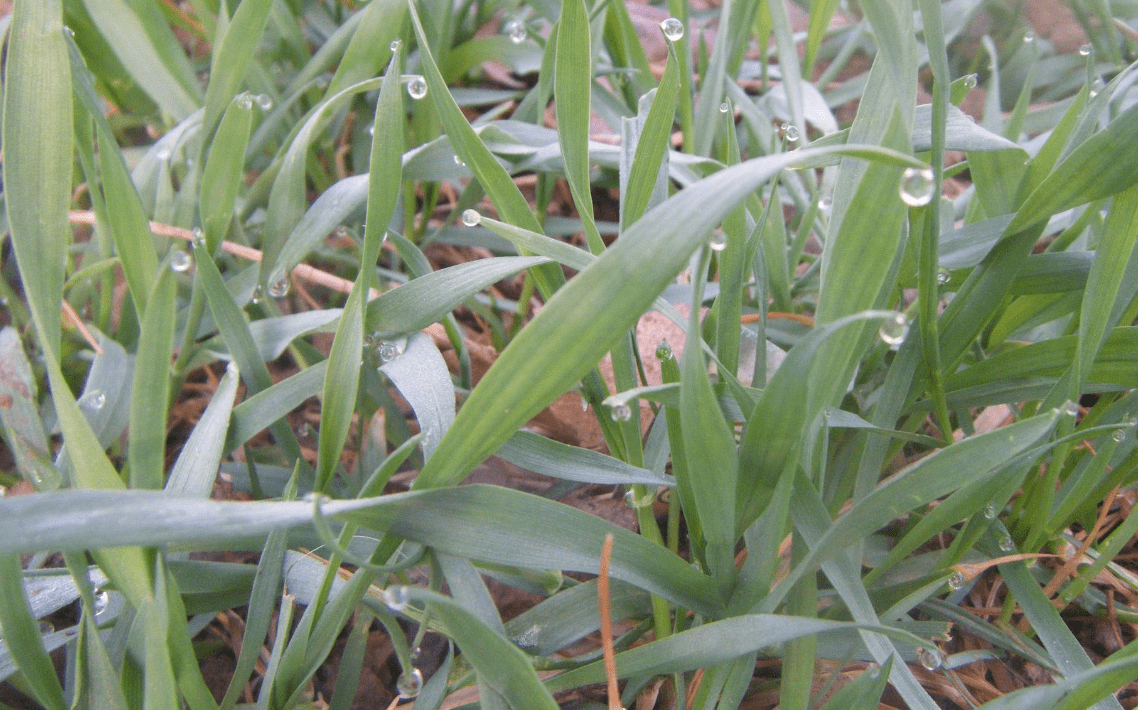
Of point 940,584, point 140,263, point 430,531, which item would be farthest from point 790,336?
point 140,263

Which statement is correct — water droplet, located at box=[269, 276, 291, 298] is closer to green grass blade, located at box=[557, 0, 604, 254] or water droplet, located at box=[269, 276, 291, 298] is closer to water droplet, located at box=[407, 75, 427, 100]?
water droplet, located at box=[407, 75, 427, 100]

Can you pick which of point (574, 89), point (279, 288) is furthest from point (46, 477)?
point (574, 89)

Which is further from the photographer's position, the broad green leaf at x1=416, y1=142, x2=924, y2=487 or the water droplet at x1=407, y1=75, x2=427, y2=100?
the water droplet at x1=407, y1=75, x2=427, y2=100

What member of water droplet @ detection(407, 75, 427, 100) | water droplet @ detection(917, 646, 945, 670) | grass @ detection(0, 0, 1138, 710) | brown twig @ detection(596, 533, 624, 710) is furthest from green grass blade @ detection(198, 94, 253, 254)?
water droplet @ detection(917, 646, 945, 670)

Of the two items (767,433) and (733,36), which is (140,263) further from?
(733,36)

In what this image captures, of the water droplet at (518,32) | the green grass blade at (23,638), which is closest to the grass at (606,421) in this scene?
the green grass blade at (23,638)

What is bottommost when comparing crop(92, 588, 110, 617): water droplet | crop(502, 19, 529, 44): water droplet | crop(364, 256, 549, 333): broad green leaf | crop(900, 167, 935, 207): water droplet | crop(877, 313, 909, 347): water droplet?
crop(92, 588, 110, 617): water droplet

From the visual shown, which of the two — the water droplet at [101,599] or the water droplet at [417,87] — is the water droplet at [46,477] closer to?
the water droplet at [101,599]
